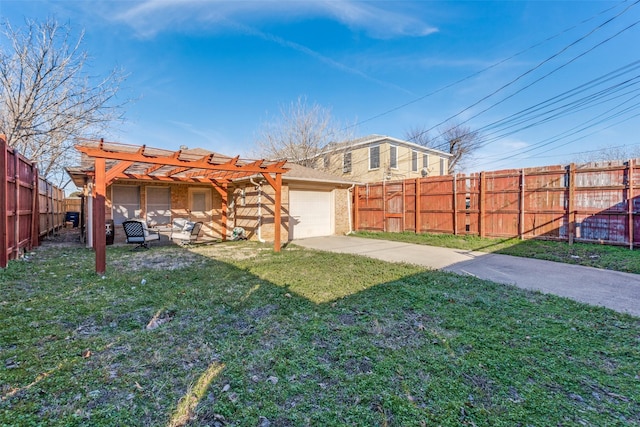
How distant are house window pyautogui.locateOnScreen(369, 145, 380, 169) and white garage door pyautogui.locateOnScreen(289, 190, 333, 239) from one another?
755 centimetres

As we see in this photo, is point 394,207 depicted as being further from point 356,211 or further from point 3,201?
point 3,201

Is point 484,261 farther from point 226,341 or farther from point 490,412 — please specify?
point 226,341

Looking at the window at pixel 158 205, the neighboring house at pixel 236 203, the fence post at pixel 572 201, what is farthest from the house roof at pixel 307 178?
the fence post at pixel 572 201

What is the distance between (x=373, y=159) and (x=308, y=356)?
1797 centimetres

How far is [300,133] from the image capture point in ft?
62.6

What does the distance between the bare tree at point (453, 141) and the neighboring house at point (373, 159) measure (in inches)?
341

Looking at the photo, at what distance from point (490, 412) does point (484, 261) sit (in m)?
5.80

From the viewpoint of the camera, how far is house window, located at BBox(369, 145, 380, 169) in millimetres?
19281

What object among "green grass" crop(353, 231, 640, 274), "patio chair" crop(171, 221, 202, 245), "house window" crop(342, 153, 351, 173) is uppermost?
"house window" crop(342, 153, 351, 173)

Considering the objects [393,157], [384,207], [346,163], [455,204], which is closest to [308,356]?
[455,204]

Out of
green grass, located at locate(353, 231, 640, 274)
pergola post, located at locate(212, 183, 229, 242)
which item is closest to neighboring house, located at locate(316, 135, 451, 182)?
green grass, located at locate(353, 231, 640, 274)

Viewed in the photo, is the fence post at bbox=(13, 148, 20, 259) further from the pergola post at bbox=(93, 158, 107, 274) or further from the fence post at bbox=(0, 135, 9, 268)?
the pergola post at bbox=(93, 158, 107, 274)

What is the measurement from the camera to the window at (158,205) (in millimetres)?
10727

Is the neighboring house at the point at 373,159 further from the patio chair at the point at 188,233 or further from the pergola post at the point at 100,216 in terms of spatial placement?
the pergola post at the point at 100,216
